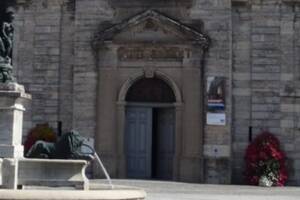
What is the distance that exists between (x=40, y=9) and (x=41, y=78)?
2.49 metres

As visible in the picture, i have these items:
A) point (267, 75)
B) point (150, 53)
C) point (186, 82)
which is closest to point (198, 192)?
point (186, 82)

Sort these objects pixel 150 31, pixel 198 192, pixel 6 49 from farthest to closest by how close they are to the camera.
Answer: pixel 150 31, pixel 198 192, pixel 6 49

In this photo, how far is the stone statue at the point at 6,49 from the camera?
38.6 feet

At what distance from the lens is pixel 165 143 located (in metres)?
23.2

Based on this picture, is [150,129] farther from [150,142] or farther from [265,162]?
[265,162]

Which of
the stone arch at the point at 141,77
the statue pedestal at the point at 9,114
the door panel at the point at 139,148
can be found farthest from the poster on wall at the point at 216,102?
the statue pedestal at the point at 9,114

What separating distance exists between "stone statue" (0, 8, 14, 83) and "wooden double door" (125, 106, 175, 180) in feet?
35.8

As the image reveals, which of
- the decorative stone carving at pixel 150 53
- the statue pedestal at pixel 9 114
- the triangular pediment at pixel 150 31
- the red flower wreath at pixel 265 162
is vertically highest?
the triangular pediment at pixel 150 31

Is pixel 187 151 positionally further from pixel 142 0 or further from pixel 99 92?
pixel 142 0

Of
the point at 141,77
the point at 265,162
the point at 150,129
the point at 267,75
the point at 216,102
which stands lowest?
the point at 265,162

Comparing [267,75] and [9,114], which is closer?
[9,114]

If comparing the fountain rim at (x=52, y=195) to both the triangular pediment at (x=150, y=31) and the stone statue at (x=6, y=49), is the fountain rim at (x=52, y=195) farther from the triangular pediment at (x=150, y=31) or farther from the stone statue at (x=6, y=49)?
the triangular pediment at (x=150, y=31)

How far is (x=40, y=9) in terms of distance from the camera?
2369 centimetres

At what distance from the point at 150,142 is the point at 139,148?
1.43ft
